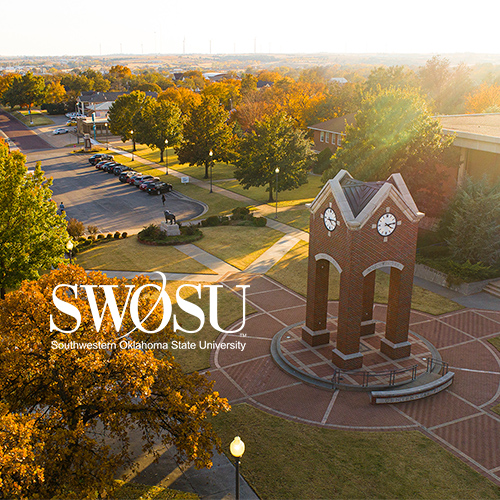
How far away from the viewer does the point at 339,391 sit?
21.5m

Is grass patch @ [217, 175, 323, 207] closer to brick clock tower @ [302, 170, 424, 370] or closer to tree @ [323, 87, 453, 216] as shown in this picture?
tree @ [323, 87, 453, 216]

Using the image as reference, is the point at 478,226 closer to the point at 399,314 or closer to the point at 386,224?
the point at 399,314

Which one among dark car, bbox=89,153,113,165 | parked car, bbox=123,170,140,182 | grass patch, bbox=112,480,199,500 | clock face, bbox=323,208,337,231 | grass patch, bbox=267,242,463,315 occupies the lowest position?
grass patch, bbox=112,480,199,500

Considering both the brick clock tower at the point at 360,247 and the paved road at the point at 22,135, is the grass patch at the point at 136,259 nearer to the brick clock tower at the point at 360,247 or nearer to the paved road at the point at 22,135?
the brick clock tower at the point at 360,247

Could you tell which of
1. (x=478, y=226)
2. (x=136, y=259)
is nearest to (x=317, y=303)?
(x=478, y=226)

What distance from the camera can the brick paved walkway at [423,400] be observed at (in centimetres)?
1900

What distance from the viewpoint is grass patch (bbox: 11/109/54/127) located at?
12825 cm

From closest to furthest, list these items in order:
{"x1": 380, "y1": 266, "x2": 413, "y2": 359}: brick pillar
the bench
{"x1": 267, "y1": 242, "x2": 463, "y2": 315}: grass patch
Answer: the bench → {"x1": 380, "y1": 266, "x2": 413, "y2": 359}: brick pillar → {"x1": 267, "y1": 242, "x2": 463, "y2": 315}: grass patch

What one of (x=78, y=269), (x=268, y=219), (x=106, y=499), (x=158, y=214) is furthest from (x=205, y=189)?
(x=106, y=499)

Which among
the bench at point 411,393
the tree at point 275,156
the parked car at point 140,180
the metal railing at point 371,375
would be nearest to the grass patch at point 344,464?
the bench at point 411,393

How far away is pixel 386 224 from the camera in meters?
21.6

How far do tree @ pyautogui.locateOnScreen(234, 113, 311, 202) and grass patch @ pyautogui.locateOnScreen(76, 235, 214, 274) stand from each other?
16520mm

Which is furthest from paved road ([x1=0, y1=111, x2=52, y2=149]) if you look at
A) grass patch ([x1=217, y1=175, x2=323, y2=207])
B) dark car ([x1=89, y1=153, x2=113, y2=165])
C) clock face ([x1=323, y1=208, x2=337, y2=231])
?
clock face ([x1=323, y1=208, x2=337, y2=231])

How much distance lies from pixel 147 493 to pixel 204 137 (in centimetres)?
5254
